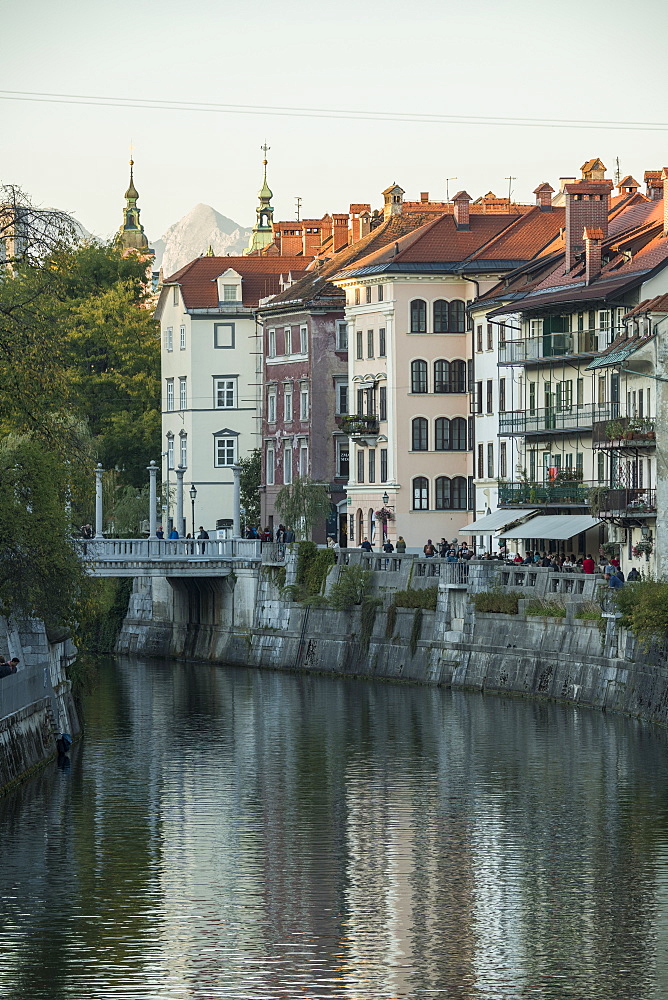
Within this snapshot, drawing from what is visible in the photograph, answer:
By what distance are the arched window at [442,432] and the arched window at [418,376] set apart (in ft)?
5.56

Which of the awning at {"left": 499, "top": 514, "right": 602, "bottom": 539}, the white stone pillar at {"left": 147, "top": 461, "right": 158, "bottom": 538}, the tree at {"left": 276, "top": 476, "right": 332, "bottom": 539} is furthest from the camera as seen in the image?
the tree at {"left": 276, "top": 476, "right": 332, "bottom": 539}

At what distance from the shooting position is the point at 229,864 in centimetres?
4778

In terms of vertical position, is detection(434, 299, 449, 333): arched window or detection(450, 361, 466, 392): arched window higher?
detection(434, 299, 449, 333): arched window

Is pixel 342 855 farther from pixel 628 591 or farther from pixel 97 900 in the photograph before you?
pixel 628 591

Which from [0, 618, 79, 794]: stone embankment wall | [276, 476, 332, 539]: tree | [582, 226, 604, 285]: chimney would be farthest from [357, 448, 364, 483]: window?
[0, 618, 79, 794]: stone embankment wall

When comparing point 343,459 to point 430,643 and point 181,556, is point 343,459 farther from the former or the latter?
point 430,643

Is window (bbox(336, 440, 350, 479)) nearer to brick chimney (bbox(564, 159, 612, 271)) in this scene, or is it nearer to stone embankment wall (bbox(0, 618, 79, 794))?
→ brick chimney (bbox(564, 159, 612, 271))

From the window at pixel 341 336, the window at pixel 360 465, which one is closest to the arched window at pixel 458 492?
the window at pixel 360 465

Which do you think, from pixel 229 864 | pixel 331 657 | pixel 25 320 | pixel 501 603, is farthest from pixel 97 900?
pixel 331 657

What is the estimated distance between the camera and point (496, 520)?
9812 cm

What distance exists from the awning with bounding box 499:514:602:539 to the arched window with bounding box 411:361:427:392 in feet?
59.6

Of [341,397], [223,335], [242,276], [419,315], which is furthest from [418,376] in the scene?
[242,276]

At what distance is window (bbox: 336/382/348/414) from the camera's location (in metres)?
123

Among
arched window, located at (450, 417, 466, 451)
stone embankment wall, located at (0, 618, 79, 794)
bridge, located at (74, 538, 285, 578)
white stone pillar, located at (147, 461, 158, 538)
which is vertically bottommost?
stone embankment wall, located at (0, 618, 79, 794)
